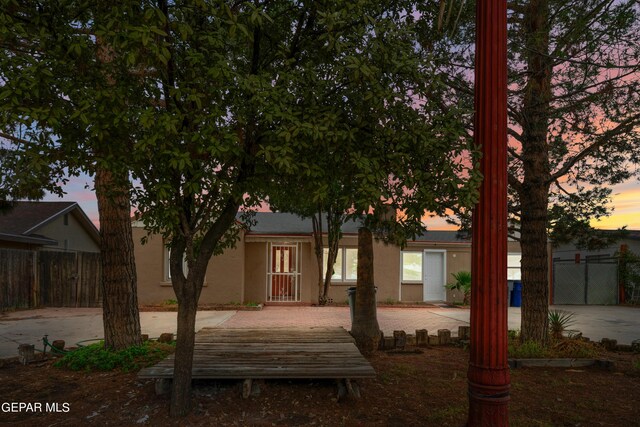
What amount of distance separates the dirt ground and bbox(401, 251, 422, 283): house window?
13687 millimetres

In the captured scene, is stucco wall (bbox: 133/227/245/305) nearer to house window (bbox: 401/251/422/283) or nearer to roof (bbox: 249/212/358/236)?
roof (bbox: 249/212/358/236)

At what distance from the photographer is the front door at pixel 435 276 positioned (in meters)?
21.0

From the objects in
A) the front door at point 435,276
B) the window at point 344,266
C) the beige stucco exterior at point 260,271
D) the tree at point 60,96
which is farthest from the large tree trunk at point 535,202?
the front door at point 435,276

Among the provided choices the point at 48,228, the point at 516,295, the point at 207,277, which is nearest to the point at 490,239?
the point at 207,277

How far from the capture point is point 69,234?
25516mm

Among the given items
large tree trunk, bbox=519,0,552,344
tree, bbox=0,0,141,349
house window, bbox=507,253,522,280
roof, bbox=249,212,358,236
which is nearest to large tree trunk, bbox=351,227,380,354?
large tree trunk, bbox=519,0,552,344

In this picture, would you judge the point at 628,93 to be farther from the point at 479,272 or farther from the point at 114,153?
the point at 114,153

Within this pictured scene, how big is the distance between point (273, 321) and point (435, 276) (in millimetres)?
10251

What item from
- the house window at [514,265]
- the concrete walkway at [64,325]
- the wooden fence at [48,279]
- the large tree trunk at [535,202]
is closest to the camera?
the large tree trunk at [535,202]

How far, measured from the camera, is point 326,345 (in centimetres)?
669

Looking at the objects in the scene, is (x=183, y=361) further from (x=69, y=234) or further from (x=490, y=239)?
(x=69, y=234)

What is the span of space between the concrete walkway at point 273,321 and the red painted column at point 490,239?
7779 millimetres

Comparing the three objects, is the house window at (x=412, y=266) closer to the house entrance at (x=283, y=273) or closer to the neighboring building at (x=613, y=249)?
the house entrance at (x=283, y=273)

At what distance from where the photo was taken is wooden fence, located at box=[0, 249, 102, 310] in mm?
17266
